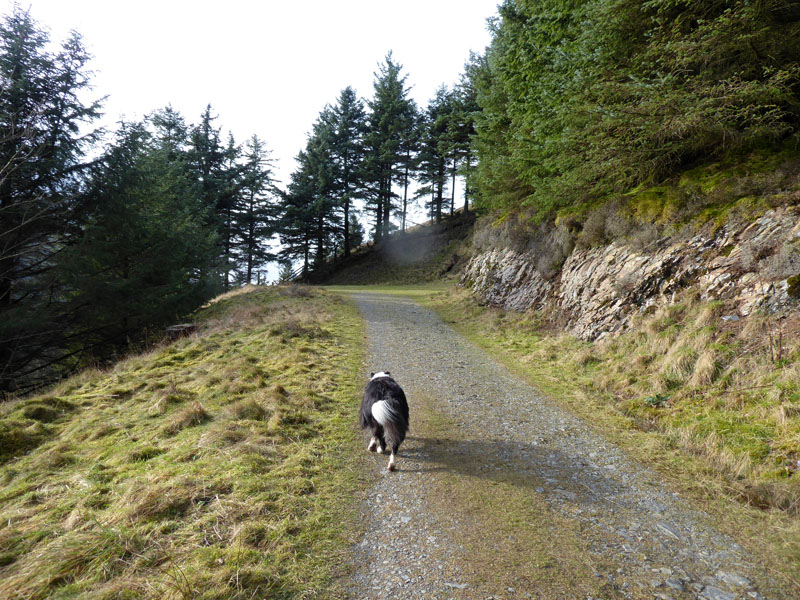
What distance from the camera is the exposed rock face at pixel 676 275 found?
6.10 metres

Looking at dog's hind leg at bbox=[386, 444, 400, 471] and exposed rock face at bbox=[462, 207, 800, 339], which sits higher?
exposed rock face at bbox=[462, 207, 800, 339]

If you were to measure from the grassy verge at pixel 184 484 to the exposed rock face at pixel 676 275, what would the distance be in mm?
6595

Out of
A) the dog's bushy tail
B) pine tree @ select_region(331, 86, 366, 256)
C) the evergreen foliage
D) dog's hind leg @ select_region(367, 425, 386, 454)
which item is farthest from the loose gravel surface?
pine tree @ select_region(331, 86, 366, 256)

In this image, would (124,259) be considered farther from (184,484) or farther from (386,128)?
(386,128)

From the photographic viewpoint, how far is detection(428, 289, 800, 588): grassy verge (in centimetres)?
355

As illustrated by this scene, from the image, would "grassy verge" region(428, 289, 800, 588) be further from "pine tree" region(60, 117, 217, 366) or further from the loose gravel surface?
"pine tree" region(60, 117, 217, 366)

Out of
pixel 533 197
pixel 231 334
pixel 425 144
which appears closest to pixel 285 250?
pixel 425 144

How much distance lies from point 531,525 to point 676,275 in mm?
7034

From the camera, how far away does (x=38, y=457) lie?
5.10 meters

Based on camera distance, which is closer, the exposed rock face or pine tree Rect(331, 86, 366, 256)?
the exposed rock face

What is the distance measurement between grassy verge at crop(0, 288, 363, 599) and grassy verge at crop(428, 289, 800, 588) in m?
3.87

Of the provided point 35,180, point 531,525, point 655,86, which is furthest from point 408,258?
point 531,525

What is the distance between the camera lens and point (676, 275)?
25.6ft

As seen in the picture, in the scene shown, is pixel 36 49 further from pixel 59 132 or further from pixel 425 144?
pixel 425 144
